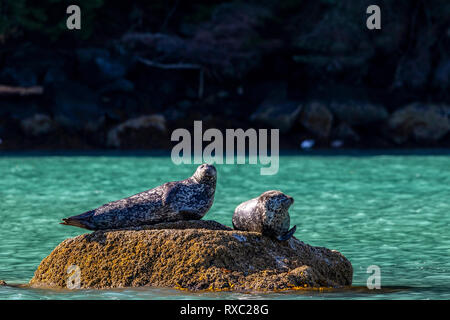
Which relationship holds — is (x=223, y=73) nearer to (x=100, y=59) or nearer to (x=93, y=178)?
(x=100, y=59)

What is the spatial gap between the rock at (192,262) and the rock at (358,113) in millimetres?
27830

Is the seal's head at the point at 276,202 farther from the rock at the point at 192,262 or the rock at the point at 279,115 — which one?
the rock at the point at 279,115

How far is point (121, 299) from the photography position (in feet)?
25.4

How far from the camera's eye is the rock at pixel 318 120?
3588 cm

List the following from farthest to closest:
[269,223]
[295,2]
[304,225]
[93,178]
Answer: [295,2] → [93,178] → [304,225] → [269,223]

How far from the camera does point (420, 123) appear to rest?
117 feet

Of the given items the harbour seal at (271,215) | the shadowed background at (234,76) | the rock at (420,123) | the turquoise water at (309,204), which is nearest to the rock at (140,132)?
the shadowed background at (234,76)

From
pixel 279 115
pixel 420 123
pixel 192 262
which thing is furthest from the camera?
pixel 279 115

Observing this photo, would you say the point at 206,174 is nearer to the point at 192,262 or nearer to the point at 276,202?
the point at 276,202

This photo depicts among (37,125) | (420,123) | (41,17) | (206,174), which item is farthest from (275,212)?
(41,17)

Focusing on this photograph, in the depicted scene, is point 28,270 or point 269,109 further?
point 269,109

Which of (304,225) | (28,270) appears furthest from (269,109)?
(28,270)

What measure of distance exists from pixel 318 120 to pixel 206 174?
27.1 metres

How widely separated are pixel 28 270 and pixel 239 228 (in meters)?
2.85
